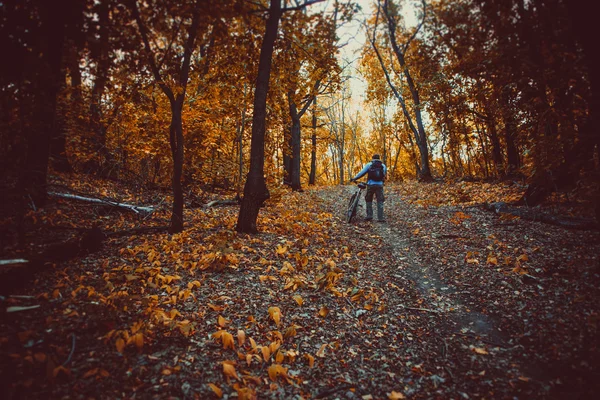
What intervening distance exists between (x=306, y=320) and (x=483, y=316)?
2584 millimetres

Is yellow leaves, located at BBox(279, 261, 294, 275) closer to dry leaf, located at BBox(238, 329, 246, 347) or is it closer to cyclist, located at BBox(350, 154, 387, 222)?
dry leaf, located at BBox(238, 329, 246, 347)

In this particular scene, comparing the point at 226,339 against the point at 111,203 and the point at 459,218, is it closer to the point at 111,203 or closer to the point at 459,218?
the point at 111,203

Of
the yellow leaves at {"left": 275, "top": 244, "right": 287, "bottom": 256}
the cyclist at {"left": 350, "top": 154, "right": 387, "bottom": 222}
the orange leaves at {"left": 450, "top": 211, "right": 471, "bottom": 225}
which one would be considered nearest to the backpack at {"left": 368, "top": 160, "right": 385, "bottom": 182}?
the cyclist at {"left": 350, "top": 154, "right": 387, "bottom": 222}

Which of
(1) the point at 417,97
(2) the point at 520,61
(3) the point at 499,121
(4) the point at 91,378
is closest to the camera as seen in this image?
(4) the point at 91,378

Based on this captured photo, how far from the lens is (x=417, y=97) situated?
17.7 m

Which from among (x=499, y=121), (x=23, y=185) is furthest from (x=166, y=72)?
(x=499, y=121)

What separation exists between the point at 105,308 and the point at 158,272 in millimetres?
1308

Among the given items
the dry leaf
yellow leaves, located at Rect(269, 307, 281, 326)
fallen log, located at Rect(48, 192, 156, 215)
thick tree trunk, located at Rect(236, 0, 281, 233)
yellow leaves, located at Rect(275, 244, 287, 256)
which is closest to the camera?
the dry leaf

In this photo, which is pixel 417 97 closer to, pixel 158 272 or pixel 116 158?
pixel 116 158

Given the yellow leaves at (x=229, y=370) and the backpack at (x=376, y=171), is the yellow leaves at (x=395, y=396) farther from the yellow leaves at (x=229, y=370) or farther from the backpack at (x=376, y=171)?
the backpack at (x=376, y=171)

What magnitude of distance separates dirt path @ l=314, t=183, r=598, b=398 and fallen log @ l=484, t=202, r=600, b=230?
1.20 ft

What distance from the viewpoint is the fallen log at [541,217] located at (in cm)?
582

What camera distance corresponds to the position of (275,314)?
12.9 ft

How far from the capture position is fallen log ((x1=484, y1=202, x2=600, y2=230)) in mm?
5820
